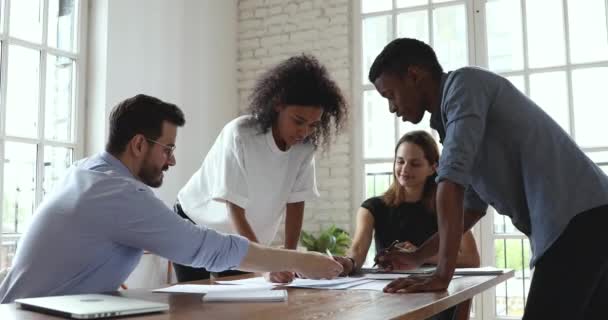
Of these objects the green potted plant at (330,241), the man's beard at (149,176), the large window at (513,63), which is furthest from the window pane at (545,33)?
the man's beard at (149,176)

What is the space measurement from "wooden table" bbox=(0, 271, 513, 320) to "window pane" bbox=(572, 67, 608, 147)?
300 cm

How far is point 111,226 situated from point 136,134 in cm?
35

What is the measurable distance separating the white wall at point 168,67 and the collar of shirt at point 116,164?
2447 mm

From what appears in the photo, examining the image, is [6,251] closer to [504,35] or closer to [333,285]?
[333,285]

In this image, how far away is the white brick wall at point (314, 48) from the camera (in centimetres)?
483

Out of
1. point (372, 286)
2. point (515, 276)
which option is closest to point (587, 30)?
point (515, 276)

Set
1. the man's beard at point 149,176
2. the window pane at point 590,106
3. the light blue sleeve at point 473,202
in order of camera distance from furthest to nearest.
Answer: the window pane at point 590,106 < the light blue sleeve at point 473,202 < the man's beard at point 149,176

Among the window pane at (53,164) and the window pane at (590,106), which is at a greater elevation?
the window pane at (590,106)

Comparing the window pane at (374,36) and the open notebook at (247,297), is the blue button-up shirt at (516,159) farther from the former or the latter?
the window pane at (374,36)

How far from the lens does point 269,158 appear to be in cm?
Result: 240

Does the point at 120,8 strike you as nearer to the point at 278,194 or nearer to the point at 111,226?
the point at 278,194

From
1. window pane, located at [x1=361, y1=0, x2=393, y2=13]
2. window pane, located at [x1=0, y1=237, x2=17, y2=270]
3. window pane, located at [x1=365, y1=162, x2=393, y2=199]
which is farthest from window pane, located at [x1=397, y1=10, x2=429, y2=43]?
window pane, located at [x1=0, y1=237, x2=17, y2=270]

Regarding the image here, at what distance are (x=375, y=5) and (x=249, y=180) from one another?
2957 millimetres

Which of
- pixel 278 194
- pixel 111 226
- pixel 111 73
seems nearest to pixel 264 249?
pixel 111 226
